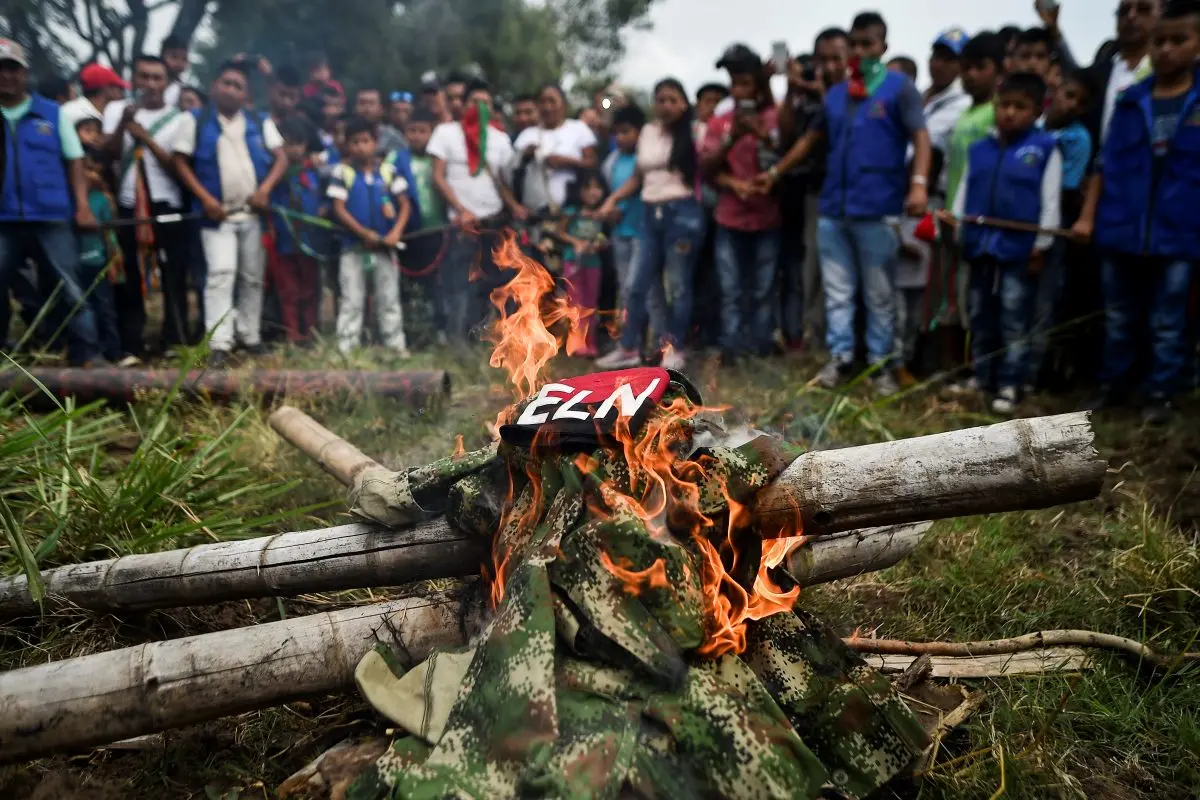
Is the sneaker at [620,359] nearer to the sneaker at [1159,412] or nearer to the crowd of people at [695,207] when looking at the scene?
the crowd of people at [695,207]

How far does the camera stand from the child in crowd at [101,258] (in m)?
6.91

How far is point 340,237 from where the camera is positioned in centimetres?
802

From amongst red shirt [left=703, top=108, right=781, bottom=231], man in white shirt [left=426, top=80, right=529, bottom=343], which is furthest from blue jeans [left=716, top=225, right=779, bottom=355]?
man in white shirt [left=426, top=80, right=529, bottom=343]

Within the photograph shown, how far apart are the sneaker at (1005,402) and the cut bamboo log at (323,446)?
Answer: 4.12 m

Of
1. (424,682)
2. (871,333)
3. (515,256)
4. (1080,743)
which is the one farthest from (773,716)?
(871,333)

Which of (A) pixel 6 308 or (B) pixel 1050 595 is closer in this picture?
(B) pixel 1050 595

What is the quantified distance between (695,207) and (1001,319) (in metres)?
2.60

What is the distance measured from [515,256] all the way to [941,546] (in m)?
2.31

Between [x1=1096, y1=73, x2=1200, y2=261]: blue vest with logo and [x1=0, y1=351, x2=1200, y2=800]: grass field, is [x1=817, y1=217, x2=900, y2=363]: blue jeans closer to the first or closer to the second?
[x1=0, y1=351, x2=1200, y2=800]: grass field

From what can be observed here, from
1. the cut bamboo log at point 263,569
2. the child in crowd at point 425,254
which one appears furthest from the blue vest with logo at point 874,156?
the cut bamboo log at point 263,569

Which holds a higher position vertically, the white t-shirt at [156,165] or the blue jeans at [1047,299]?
the white t-shirt at [156,165]

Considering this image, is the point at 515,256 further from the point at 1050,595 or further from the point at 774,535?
the point at 1050,595

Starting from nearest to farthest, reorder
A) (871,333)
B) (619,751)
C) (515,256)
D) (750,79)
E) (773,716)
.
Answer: (619,751) → (773,716) → (515,256) → (871,333) → (750,79)

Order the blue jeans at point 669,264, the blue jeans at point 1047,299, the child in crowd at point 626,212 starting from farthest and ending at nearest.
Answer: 1. the child in crowd at point 626,212
2. the blue jeans at point 669,264
3. the blue jeans at point 1047,299
